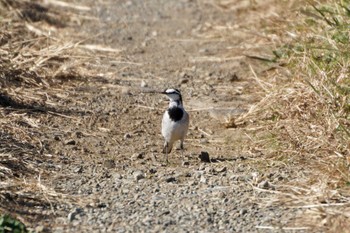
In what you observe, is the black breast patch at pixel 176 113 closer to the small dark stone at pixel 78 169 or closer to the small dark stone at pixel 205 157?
the small dark stone at pixel 205 157

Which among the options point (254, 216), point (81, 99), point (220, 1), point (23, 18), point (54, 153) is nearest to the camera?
point (254, 216)

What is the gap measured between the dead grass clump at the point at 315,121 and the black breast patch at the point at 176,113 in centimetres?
66

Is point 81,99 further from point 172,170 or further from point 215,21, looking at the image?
point 215,21

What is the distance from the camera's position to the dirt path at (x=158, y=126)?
21.8 feet

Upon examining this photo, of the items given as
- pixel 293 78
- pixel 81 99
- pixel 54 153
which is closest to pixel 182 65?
pixel 81 99

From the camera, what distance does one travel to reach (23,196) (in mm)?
6789

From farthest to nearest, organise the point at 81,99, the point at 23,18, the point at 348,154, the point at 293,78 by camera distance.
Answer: the point at 23,18 → the point at 81,99 → the point at 293,78 → the point at 348,154

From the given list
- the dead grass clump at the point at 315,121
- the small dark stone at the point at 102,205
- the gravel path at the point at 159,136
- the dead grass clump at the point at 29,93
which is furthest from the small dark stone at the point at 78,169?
the dead grass clump at the point at 315,121

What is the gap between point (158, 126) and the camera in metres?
9.10

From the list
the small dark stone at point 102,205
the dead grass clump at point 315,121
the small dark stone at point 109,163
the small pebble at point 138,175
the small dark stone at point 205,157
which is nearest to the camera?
the dead grass clump at point 315,121

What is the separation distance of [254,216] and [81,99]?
11.5 feet

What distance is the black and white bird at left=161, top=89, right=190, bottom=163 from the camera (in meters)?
8.00

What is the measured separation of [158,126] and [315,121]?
1.74 m

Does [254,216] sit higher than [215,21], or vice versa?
[254,216]
